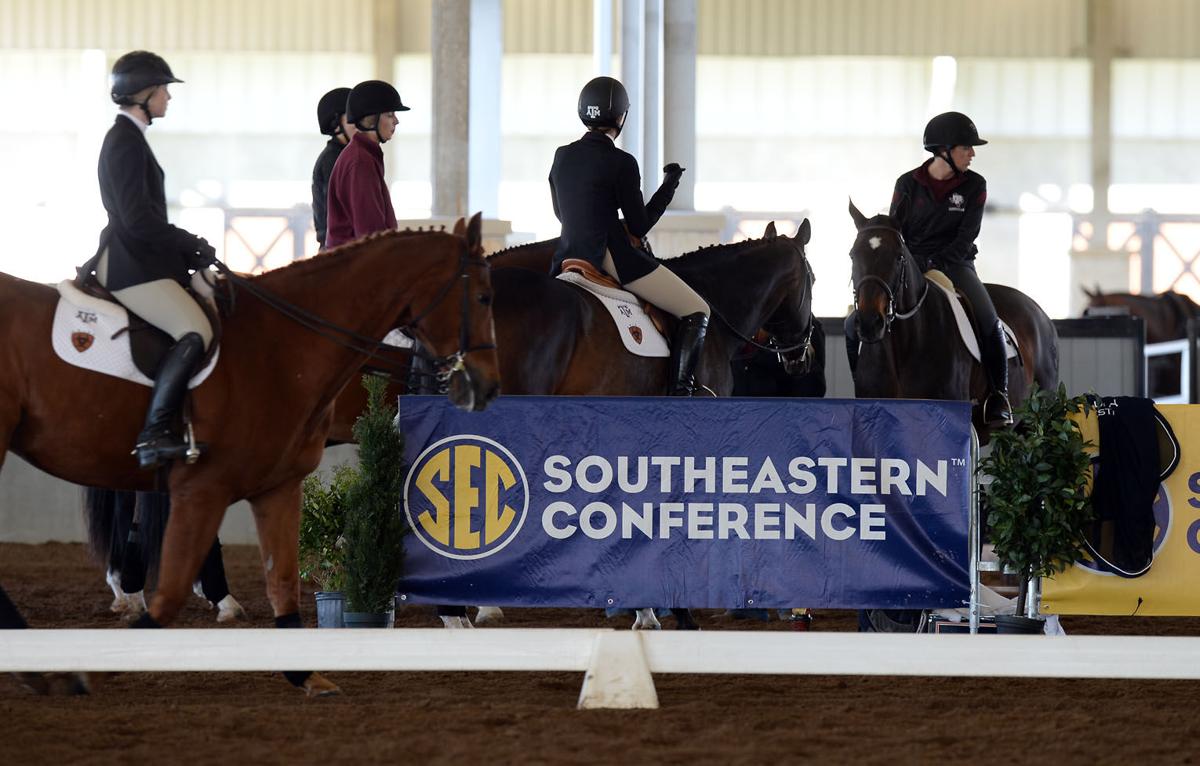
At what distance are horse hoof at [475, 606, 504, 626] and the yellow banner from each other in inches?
99.8

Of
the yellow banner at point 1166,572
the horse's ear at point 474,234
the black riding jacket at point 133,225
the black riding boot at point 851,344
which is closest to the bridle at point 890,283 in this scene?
the black riding boot at point 851,344

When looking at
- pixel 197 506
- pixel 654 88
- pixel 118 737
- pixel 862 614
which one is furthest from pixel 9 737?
pixel 654 88

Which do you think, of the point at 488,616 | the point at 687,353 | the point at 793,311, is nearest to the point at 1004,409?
the point at 793,311

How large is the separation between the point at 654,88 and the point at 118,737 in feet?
29.2

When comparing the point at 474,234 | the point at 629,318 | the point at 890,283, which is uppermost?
the point at 890,283

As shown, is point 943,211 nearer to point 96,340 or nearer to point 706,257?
point 706,257

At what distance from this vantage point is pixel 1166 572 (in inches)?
219

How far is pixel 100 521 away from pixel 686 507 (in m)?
3.22

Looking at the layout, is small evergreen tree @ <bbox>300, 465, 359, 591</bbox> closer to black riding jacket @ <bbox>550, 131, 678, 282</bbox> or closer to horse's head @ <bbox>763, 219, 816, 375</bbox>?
black riding jacket @ <bbox>550, 131, 678, 282</bbox>

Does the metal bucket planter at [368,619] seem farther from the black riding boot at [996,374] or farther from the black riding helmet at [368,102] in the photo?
the black riding boot at [996,374]

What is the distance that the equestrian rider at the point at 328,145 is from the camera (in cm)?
733

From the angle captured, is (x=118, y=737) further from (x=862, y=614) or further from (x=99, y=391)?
(x=862, y=614)

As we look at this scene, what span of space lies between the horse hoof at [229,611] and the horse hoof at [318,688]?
7.13 feet

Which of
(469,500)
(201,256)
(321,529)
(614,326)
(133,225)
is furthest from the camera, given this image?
(614,326)
